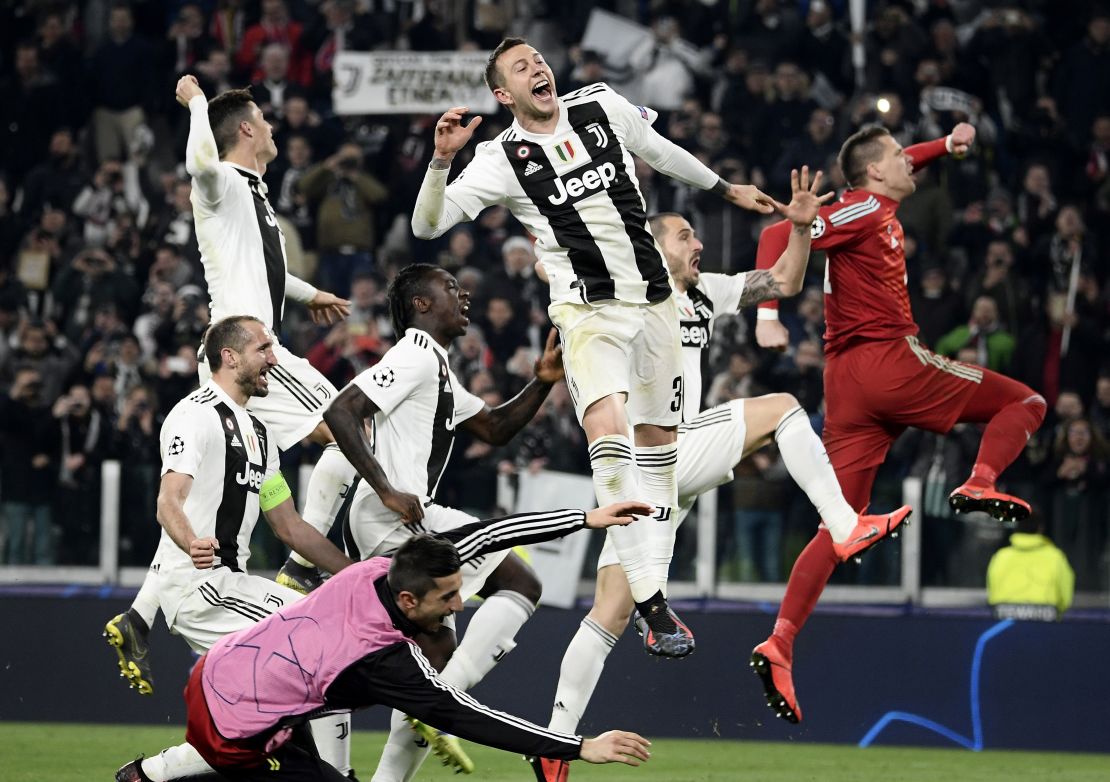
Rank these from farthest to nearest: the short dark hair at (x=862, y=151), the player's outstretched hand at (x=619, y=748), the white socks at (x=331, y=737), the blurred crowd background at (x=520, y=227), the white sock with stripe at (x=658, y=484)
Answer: the blurred crowd background at (x=520, y=227), the short dark hair at (x=862, y=151), the white sock with stripe at (x=658, y=484), the white socks at (x=331, y=737), the player's outstretched hand at (x=619, y=748)

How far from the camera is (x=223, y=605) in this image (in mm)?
7629

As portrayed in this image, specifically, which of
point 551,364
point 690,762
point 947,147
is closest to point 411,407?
point 551,364

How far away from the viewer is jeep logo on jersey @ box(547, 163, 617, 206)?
784 cm

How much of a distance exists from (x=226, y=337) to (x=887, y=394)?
317 centimetres

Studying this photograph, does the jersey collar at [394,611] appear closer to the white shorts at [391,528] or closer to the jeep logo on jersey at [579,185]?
the white shorts at [391,528]

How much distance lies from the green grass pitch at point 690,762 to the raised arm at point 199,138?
3053mm

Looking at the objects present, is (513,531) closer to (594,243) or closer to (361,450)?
(361,450)

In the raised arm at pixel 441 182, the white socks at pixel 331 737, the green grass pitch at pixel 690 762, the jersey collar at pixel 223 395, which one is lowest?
the green grass pitch at pixel 690 762

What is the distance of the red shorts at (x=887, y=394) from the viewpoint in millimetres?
8617

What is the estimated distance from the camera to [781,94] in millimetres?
15539

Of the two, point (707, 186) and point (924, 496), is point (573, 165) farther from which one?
point (924, 496)

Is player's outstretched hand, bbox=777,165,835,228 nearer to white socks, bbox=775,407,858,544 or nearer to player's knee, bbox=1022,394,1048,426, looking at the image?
white socks, bbox=775,407,858,544

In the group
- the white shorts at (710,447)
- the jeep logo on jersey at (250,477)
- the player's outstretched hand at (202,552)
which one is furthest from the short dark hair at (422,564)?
the white shorts at (710,447)

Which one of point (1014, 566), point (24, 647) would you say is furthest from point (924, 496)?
point (24, 647)
